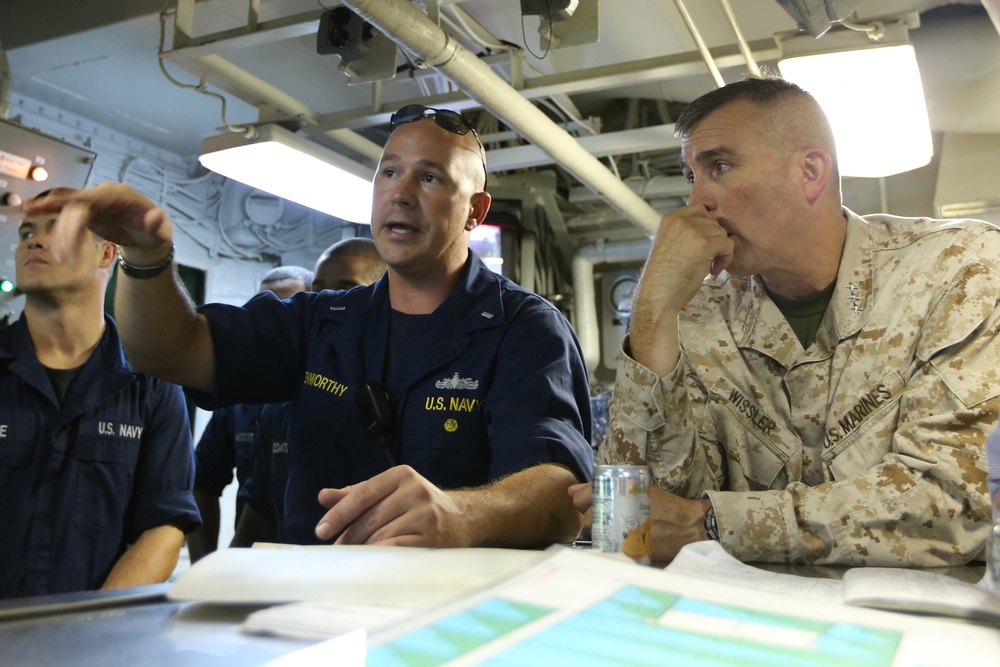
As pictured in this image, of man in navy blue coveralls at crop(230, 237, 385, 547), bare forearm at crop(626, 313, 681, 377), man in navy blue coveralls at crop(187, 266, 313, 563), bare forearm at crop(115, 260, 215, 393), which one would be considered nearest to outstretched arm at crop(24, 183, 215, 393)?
bare forearm at crop(115, 260, 215, 393)

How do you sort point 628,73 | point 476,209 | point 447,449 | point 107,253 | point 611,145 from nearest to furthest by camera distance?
point 447,449
point 476,209
point 107,253
point 628,73
point 611,145

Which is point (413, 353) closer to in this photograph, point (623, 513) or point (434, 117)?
point (434, 117)

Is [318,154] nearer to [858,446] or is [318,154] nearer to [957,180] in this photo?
[858,446]

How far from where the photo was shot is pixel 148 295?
1.58 metres

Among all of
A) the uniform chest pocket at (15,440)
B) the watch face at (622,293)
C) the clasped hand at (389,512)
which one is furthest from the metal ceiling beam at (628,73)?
the watch face at (622,293)

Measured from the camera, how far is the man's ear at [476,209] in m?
2.09

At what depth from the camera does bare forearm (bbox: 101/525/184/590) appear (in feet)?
6.81

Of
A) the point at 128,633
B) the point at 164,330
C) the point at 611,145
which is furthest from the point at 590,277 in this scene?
the point at 128,633

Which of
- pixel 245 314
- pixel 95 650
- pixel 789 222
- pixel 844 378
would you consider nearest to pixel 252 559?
pixel 95 650

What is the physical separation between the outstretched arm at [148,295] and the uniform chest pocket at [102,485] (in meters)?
0.59

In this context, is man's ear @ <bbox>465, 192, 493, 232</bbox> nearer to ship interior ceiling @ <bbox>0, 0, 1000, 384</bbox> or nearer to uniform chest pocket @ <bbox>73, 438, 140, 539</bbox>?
ship interior ceiling @ <bbox>0, 0, 1000, 384</bbox>

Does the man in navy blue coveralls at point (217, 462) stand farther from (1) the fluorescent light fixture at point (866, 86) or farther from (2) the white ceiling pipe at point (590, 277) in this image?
(2) the white ceiling pipe at point (590, 277)

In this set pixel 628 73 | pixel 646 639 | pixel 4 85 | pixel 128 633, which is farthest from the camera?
pixel 4 85

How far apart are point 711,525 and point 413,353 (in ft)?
2.44
